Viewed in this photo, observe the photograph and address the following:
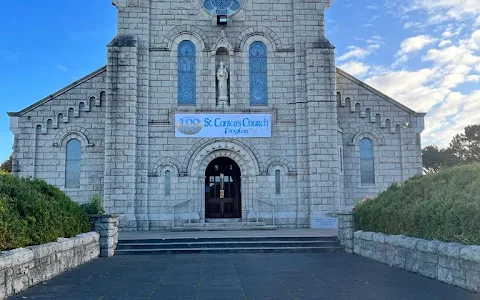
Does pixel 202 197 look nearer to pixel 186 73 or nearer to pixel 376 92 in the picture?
pixel 186 73

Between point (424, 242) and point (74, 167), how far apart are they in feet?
51.5

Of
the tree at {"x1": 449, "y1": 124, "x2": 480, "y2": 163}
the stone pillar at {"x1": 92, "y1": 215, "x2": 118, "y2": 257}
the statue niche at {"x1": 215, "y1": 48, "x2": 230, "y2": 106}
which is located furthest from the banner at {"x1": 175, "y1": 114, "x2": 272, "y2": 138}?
the tree at {"x1": 449, "y1": 124, "x2": 480, "y2": 163}

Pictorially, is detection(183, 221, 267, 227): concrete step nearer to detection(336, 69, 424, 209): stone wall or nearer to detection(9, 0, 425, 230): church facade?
detection(9, 0, 425, 230): church facade

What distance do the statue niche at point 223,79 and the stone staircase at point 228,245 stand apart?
294 inches

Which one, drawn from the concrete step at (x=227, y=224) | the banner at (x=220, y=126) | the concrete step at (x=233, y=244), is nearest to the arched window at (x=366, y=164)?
the banner at (x=220, y=126)

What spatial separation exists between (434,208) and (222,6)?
1499 cm

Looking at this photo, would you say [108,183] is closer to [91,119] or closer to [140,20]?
[91,119]

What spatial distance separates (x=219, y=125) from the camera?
20.6m

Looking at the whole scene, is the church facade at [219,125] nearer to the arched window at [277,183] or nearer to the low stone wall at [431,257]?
the arched window at [277,183]

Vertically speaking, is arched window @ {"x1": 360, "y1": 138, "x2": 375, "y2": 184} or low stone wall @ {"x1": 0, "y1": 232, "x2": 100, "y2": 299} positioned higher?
arched window @ {"x1": 360, "y1": 138, "x2": 375, "y2": 184}

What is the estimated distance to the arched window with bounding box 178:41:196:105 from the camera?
2088cm

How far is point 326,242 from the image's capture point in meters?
15.2

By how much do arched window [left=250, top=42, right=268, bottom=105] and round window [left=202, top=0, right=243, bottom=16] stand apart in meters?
1.87

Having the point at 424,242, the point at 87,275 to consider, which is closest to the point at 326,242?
the point at 424,242
